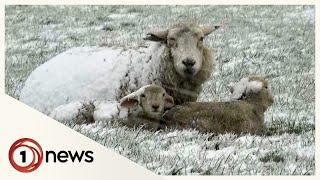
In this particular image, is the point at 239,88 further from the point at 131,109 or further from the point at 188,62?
the point at 131,109

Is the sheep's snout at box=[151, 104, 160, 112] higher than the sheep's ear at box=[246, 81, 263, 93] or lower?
lower

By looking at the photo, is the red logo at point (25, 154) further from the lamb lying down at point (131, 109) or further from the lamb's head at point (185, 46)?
the lamb's head at point (185, 46)

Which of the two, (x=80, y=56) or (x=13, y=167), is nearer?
(x=13, y=167)

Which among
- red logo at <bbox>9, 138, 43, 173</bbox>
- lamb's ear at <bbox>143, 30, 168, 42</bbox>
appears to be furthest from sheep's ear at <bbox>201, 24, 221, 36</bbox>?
red logo at <bbox>9, 138, 43, 173</bbox>

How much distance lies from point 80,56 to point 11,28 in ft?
4.47

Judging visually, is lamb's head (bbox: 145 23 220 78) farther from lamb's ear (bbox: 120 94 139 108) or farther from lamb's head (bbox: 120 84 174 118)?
lamb's ear (bbox: 120 94 139 108)

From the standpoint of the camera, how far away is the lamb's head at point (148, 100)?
460 inches

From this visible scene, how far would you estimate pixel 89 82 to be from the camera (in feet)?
41.0

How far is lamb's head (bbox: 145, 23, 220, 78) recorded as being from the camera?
12211 mm

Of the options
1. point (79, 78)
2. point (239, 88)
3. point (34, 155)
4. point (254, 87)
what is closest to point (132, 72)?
point (79, 78)
